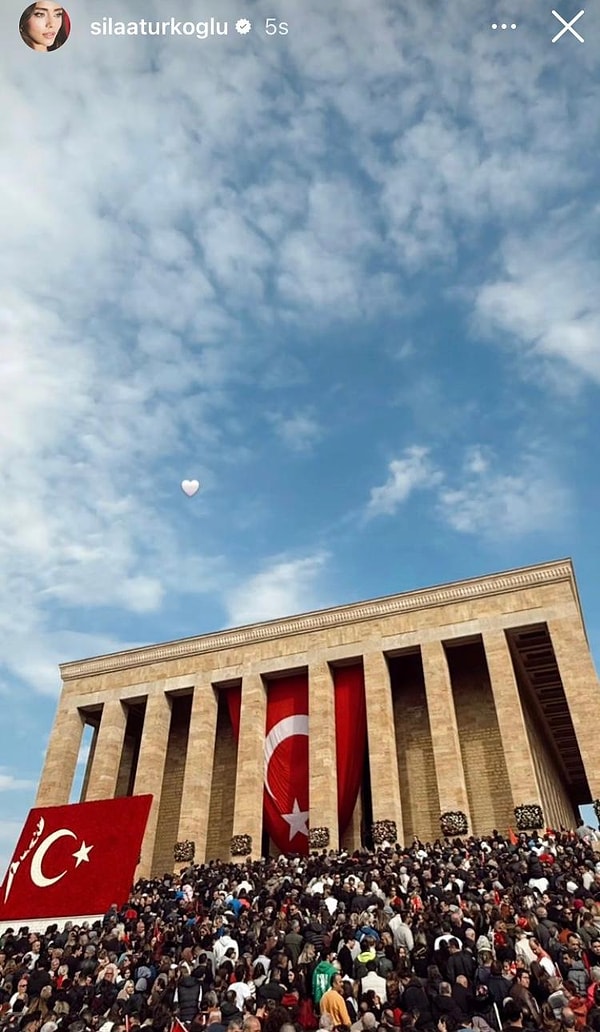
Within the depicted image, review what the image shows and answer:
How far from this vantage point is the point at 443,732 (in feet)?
78.3

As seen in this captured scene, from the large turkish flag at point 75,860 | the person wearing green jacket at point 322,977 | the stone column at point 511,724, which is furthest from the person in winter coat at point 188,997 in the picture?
the stone column at point 511,724

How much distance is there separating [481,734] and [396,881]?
37.9ft

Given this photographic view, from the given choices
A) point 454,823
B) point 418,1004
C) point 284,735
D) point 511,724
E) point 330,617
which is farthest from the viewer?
point 330,617

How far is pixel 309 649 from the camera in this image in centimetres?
2784

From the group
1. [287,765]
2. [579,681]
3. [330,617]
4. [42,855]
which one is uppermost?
[330,617]

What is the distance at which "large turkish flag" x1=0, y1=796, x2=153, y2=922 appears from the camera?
1905cm

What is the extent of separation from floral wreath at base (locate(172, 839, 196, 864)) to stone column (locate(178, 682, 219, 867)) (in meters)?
0.16

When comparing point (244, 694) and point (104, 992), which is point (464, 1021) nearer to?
point (104, 992)

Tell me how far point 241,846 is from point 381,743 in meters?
5.84

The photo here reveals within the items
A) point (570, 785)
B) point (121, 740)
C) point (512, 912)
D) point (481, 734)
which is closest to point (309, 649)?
point (481, 734)

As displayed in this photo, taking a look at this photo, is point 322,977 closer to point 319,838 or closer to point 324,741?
point 319,838

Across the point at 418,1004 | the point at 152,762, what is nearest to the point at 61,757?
the point at 152,762

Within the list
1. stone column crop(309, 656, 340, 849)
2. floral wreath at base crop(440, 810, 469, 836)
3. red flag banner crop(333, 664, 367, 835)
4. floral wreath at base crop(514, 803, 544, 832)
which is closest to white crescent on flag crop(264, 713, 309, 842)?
stone column crop(309, 656, 340, 849)

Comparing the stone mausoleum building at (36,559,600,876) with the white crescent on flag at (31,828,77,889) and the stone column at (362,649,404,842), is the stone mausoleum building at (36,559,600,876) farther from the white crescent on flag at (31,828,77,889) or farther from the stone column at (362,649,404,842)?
the white crescent on flag at (31,828,77,889)
